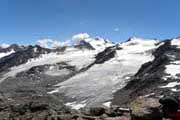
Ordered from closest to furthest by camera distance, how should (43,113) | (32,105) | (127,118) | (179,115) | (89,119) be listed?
1. (179,115)
2. (127,118)
3. (89,119)
4. (43,113)
5. (32,105)

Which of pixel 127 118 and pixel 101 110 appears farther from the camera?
pixel 101 110

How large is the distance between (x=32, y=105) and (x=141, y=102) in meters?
20.3

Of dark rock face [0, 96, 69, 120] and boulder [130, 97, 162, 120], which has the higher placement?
dark rock face [0, 96, 69, 120]

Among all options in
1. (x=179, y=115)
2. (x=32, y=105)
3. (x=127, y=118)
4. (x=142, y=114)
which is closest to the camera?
(x=179, y=115)

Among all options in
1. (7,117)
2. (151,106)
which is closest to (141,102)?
(151,106)

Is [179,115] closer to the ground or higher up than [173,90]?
closer to the ground

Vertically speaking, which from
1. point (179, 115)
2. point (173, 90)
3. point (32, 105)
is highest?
point (173, 90)

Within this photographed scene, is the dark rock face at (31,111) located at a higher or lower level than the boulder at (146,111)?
higher

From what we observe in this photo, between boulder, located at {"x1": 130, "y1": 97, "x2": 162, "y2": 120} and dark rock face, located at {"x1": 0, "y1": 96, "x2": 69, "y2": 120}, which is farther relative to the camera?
dark rock face, located at {"x1": 0, "y1": 96, "x2": 69, "y2": 120}

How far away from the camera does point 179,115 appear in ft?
78.6

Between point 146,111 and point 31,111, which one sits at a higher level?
point 31,111

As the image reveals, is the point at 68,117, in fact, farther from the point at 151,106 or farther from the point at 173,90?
the point at 173,90

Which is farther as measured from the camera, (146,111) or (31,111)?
(31,111)

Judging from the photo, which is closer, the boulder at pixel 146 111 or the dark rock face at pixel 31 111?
the boulder at pixel 146 111
